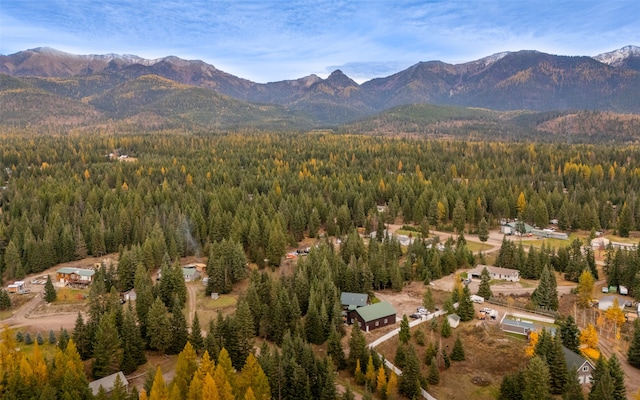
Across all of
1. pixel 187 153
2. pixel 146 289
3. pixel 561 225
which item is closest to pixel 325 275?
pixel 146 289

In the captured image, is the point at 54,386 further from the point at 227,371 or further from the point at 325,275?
the point at 325,275

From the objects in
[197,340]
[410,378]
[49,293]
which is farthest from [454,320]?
[49,293]

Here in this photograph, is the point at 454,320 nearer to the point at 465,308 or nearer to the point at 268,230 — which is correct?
the point at 465,308

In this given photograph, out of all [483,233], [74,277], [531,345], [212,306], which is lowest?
[212,306]

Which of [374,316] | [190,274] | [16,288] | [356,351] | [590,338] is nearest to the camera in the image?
[356,351]

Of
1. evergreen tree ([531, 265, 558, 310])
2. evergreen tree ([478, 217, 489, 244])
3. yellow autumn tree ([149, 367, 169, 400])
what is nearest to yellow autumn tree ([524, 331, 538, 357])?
evergreen tree ([531, 265, 558, 310])

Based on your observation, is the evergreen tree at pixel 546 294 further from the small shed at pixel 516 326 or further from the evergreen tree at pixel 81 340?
the evergreen tree at pixel 81 340
